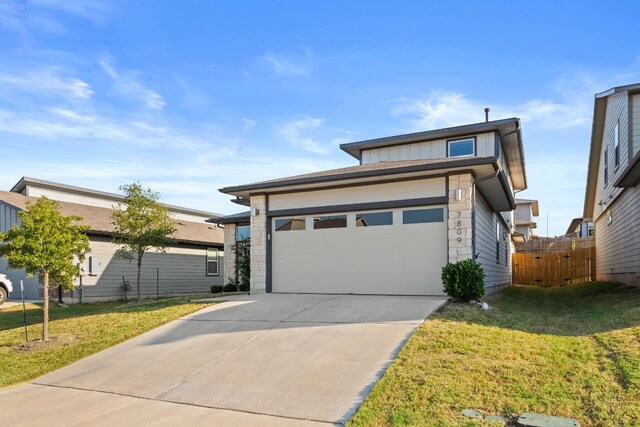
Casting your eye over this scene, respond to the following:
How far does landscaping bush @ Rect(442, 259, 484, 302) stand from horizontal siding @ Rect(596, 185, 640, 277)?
6.34 meters

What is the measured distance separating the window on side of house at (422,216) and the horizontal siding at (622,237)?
617 centimetres

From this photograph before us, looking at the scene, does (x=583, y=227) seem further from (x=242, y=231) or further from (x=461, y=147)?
(x=242, y=231)

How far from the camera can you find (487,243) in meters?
14.1

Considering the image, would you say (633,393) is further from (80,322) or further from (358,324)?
(80,322)

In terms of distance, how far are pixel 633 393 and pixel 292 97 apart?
Answer: 11.4 metres

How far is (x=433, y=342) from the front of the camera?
6242mm

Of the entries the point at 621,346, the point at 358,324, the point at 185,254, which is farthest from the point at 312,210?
the point at 185,254

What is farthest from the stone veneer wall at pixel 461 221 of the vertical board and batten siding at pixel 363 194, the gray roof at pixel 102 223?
the gray roof at pixel 102 223

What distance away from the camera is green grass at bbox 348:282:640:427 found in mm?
4129

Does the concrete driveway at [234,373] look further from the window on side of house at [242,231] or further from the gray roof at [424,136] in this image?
the window on side of house at [242,231]

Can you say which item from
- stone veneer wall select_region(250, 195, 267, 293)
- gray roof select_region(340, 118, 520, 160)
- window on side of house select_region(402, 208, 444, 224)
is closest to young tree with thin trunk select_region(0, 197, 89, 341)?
stone veneer wall select_region(250, 195, 267, 293)

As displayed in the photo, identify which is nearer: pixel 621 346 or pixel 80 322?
pixel 621 346

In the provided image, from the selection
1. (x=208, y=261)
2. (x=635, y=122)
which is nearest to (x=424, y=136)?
(x=635, y=122)

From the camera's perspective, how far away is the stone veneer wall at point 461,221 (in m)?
10.4
